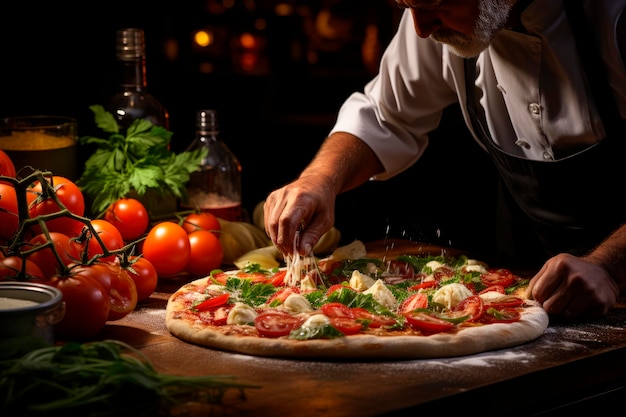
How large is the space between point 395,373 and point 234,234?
4.05ft

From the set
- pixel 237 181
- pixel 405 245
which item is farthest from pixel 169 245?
pixel 405 245

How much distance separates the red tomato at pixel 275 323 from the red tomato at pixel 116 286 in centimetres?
34

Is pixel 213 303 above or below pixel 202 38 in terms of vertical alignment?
below

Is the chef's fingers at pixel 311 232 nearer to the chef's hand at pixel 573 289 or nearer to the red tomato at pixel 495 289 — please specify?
the red tomato at pixel 495 289

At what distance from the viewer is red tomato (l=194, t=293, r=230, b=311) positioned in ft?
8.25

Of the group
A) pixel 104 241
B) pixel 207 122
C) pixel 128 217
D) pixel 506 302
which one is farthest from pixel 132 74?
pixel 506 302

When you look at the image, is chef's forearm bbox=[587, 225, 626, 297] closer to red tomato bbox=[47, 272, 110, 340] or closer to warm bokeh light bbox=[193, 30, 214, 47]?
red tomato bbox=[47, 272, 110, 340]

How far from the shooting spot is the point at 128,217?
2.96 meters

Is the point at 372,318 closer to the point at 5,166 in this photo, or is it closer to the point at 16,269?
the point at 16,269

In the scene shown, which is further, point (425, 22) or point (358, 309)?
point (425, 22)

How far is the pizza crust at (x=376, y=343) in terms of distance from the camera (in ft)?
7.11

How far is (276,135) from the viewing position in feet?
19.9

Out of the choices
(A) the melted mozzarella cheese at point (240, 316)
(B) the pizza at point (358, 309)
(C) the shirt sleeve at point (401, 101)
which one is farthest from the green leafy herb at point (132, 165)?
(A) the melted mozzarella cheese at point (240, 316)

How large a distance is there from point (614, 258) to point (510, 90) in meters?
0.72
